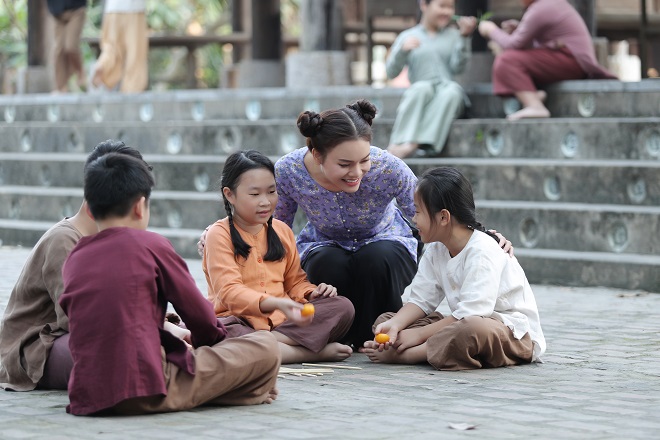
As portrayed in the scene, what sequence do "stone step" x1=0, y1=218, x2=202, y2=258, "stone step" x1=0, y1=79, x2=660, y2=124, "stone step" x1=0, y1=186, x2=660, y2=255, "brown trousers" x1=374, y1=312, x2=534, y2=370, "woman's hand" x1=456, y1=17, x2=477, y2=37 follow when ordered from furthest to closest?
"stone step" x1=0, y1=218, x2=202, y2=258, "woman's hand" x1=456, y1=17, x2=477, y2=37, "stone step" x1=0, y1=79, x2=660, y2=124, "stone step" x1=0, y1=186, x2=660, y2=255, "brown trousers" x1=374, y1=312, x2=534, y2=370

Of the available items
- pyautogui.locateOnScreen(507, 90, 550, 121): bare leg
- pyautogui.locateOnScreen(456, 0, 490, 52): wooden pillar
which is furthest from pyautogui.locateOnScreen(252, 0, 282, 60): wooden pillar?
pyautogui.locateOnScreen(507, 90, 550, 121): bare leg

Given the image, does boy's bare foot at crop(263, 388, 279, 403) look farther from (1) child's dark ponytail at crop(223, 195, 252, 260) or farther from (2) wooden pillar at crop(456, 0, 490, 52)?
(2) wooden pillar at crop(456, 0, 490, 52)

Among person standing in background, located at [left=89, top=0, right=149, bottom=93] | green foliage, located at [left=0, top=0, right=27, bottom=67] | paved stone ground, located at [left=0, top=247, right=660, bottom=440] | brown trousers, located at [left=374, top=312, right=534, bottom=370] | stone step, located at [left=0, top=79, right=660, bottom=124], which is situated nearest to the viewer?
paved stone ground, located at [left=0, top=247, right=660, bottom=440]

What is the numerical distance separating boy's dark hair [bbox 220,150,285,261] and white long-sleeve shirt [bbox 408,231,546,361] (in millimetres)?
603

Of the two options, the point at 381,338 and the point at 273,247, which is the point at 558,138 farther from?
the point at 381,338

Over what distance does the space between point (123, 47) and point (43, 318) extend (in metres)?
8.38

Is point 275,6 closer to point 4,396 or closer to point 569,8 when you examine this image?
point 569,8

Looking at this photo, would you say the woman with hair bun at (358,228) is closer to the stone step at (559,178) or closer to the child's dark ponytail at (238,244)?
the child's dark ponytail at (238,244)

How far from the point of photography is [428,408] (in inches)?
183

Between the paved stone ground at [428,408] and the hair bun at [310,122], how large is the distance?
0.97m

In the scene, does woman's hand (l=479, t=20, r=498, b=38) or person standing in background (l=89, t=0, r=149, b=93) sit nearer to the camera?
woman's hand (l=479, t=20, r=498, b=38)

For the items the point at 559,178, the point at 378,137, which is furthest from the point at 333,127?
the point at 378,137

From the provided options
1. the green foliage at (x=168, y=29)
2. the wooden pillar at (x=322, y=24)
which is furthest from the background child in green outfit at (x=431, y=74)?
the green foliage at (x=168, y=29)

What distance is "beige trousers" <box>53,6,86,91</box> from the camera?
13.7 metres
